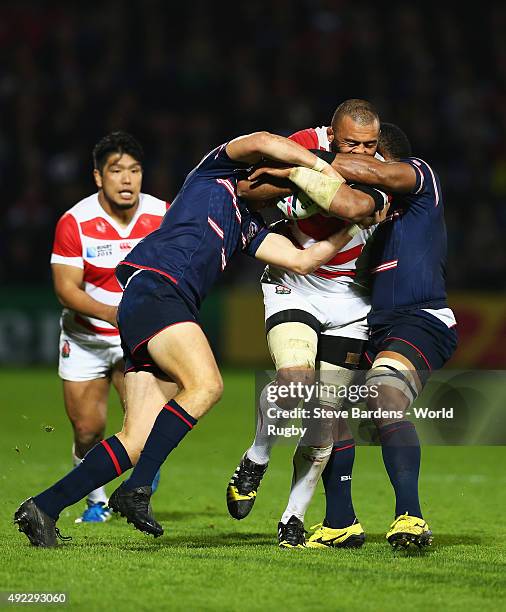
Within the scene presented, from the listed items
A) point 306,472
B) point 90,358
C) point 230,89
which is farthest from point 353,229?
point 230,89

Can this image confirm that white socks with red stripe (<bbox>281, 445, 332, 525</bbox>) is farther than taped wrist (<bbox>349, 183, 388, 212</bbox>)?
Yes

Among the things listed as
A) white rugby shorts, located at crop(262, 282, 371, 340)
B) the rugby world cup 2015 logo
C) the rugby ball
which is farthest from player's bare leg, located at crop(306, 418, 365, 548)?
the rugby world cup 2015 logo

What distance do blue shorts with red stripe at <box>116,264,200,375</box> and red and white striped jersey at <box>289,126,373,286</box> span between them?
2.75 ft

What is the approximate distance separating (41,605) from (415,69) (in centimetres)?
1534

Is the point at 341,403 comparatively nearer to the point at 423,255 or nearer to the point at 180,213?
the point at 423,255

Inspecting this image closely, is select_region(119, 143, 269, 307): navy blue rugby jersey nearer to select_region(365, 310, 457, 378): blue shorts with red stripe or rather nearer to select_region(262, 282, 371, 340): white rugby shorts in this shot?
select_region(262, 282, 371, 340): white rugby shorts

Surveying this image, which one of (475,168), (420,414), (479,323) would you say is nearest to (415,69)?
(475,168)

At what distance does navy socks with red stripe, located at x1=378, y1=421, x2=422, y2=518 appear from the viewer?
5652 mm

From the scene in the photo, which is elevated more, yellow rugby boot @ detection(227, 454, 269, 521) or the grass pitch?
yellow rugby boot @ detection(227, 454, 269, 521)

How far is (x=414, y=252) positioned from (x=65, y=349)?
106 inches

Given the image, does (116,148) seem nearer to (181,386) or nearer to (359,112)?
(359,112)

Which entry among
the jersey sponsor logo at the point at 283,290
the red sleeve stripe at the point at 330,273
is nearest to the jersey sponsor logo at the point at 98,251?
the jersey sponsor logo at the point at 283,290

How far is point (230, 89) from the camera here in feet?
59.6

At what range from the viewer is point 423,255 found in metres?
6.10
